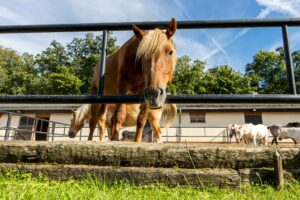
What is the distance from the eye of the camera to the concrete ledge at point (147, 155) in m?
1.86

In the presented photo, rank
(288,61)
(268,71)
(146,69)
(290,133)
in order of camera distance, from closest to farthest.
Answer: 1. (288,61)
2. (146,69)
3. (290,133)
4. (268,71)

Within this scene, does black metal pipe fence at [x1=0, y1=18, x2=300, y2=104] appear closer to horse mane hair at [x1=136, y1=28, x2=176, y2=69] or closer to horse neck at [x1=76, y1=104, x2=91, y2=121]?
horse mane hair at [x1=136, y1=28, x2=176, y2=69]

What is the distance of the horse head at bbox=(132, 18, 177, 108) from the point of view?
7.41 feet

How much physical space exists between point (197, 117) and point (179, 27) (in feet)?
61.6

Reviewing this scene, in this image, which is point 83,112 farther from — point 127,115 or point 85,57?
point 85,57

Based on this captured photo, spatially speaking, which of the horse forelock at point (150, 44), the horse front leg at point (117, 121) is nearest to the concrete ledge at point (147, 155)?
the horse forelock at point (150, 44)

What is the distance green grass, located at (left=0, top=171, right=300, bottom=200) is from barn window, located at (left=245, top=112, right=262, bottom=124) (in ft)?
66.9

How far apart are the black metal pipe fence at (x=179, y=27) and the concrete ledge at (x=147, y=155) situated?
0.37m

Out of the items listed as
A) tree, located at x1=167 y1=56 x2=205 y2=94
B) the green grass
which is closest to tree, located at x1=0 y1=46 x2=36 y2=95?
tree, located at x1=167 y1=56 x2=205 y2=94

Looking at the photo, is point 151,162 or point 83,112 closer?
point 151,162

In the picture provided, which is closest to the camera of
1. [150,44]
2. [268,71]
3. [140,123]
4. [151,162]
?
[151,162]

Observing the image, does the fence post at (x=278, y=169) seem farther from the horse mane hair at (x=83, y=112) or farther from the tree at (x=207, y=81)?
the tree at (x=207, y=81)

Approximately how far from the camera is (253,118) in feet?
67.6

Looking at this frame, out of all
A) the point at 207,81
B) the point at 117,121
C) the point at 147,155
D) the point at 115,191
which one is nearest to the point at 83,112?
the point at 117,121
